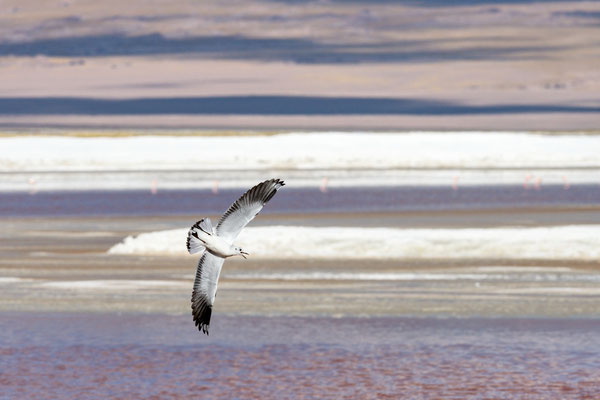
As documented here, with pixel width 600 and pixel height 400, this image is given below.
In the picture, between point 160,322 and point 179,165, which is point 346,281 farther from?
point 179,165

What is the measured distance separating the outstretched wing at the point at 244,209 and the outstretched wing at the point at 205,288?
1.37ft

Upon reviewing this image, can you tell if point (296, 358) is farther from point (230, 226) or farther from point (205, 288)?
point (230, 226)

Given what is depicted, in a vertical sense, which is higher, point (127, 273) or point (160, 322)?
point (127, 273)

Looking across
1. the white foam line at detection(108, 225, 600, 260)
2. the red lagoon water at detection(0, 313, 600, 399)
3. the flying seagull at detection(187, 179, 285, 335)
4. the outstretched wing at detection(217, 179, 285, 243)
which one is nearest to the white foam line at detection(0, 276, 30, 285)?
the red lagoon water at detection(0, 313, 600, 399)

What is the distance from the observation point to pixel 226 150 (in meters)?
92.3

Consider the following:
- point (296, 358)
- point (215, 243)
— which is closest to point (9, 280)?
point (296, 358)

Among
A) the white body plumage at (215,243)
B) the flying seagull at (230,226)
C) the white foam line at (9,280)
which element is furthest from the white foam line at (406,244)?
the white body plumage at (215,243)

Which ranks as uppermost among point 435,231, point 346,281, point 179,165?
point 179,165

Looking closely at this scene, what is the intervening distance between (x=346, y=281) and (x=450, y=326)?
4809mm

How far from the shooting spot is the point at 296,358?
16.2 metres

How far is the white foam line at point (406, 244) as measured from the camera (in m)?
26.4

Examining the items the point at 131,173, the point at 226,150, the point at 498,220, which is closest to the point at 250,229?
the point at 498,220

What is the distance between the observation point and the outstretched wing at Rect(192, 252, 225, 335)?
35.2 ft

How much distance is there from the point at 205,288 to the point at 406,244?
53.7 ft
